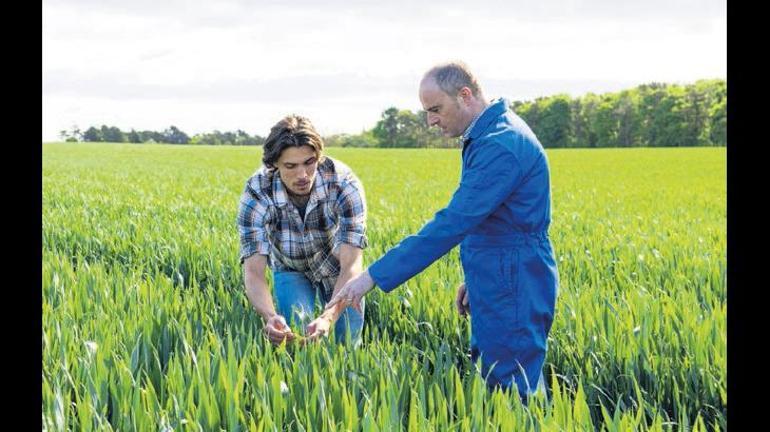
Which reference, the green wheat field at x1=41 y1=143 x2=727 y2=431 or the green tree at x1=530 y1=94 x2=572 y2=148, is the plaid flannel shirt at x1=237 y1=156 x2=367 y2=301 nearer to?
the green wheat field at x1=41 y1=143 x2=727 y2=431

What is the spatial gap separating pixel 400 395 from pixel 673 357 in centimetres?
162

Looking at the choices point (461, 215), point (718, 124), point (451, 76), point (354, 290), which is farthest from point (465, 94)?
point (718, 124)

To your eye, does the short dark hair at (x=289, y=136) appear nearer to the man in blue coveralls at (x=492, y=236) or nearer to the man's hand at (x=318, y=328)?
the man in blue coveralls at (x=492, y=236)

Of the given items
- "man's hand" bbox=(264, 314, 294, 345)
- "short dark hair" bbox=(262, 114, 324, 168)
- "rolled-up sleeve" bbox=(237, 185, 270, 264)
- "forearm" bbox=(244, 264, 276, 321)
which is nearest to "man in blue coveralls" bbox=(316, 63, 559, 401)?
"man's hand" bbox=(264, 314, 294, 345)

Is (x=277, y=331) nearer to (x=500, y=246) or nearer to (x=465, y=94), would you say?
(x=500, y=246)

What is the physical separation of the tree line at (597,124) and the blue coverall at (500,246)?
2635 inches

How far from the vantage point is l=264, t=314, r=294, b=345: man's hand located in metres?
2.94

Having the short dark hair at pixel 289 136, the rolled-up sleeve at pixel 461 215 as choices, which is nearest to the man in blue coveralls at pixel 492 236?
the rolled-up sleeve at pixel 461 215

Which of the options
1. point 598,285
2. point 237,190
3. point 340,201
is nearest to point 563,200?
point 237,190

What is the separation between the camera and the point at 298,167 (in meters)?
3.42

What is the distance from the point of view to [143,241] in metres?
6.64
